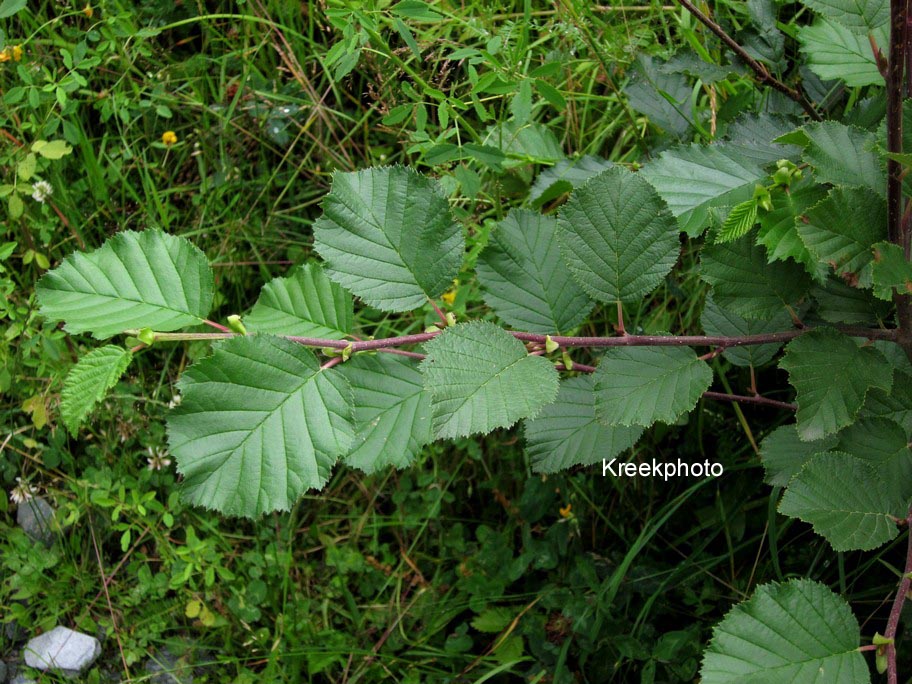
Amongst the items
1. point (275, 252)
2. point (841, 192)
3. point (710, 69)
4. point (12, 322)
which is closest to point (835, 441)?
point (841, 192)

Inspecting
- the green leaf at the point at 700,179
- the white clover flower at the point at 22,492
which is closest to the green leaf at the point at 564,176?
the green leaf at the point at 700,179

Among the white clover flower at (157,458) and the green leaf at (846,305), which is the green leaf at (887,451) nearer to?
the green leaf at (846,305)

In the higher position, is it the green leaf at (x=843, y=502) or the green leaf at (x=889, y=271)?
the green leaf at (x=889, y=271)

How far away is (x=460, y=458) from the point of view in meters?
1.99

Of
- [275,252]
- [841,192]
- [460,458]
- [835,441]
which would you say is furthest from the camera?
[275,252]

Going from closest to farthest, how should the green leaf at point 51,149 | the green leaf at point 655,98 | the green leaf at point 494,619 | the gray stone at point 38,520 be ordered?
the green leaf at point 655,98, the green leaf at point 494,619, the green leaf at point 51,149, the gray stone at point 38,520

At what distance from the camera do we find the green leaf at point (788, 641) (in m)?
1.01

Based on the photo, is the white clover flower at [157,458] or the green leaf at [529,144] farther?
the white clover flower at [157,458]

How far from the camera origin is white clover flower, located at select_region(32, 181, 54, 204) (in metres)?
2.04

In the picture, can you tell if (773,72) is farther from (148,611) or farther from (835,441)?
(148,611)

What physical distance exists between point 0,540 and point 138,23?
1.34m

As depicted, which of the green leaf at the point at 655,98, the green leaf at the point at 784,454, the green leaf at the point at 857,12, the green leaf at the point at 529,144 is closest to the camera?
the green leaf at the point at 857,12

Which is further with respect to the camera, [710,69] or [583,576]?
[583,576]

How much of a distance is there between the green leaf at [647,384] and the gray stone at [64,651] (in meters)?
1.54
